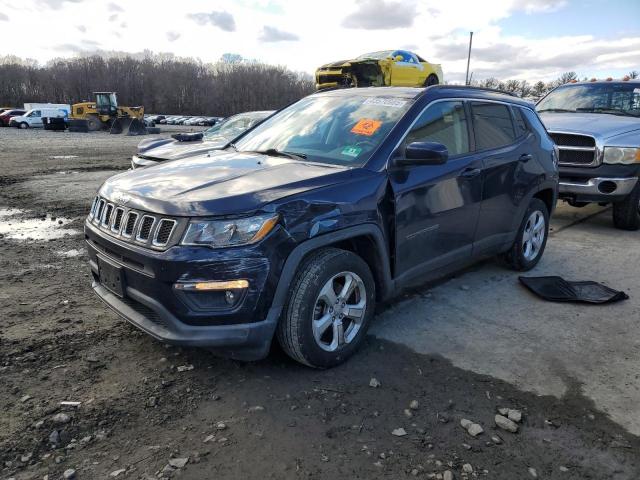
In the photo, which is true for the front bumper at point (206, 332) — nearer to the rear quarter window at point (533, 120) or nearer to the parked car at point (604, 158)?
the rear quarter window at point (533, 120)

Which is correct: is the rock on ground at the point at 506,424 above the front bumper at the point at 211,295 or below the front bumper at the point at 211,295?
below

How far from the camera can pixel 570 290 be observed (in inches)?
185

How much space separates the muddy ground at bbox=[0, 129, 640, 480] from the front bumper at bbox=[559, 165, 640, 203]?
360 centimetres

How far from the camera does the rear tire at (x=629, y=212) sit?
6895mm

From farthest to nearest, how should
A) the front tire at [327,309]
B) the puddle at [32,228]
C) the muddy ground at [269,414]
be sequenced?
1. the puddle at [32,228]
2. the front tire at [327,309]
3. the muddy ground at [269,414]

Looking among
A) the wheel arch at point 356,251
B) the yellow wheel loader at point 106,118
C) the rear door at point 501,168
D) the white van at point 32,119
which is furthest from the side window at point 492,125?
the white van at point 32,119

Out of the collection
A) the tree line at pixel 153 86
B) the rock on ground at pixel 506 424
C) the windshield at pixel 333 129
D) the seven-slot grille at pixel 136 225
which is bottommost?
the rock on ground at pixel 506 424

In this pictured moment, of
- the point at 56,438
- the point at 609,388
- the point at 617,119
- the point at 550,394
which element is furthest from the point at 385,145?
the point at 617,119

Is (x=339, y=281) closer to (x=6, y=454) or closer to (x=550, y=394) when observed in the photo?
(x=550, y=394)

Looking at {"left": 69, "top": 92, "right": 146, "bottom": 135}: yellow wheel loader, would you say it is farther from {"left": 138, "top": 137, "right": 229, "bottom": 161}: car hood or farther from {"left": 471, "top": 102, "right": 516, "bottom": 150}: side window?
{"left": 471, "top": 102, "right": 516, "bottom": 150}: side window

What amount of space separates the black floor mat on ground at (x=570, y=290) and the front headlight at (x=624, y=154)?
8.90 feet

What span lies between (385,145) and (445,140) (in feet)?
2.40

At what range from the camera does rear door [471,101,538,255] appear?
14.4 feet

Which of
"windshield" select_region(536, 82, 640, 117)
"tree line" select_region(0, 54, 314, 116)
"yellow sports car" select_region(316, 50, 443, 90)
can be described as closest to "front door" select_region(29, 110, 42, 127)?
"yellow sports car" select_region(316, 50, 443, 90)
